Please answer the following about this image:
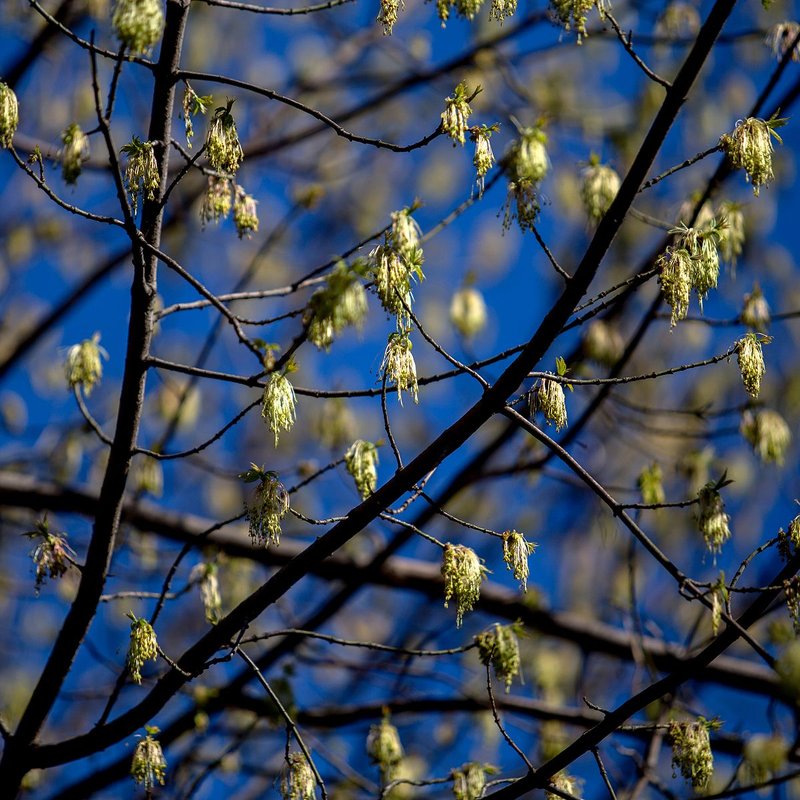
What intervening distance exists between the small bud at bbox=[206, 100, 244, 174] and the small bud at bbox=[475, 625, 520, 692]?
147 centimetres

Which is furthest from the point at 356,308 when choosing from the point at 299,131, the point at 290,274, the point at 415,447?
the point at 415,447

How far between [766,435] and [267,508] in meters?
1.92

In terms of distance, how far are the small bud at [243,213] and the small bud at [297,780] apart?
4.96 feet

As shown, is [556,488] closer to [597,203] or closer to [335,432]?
[335,432]

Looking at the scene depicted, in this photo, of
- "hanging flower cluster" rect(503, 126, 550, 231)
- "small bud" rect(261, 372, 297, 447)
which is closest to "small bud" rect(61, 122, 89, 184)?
"small bud" rect(261, 372, 297, 447)

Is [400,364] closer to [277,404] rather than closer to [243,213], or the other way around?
[277,404]

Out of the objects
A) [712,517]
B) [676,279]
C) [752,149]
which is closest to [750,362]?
[676,279]

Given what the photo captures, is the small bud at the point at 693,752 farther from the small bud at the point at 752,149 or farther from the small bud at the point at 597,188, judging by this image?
the small bud at the point at 597,188

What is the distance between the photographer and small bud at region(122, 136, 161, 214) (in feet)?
7.86

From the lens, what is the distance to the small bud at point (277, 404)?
2.35m

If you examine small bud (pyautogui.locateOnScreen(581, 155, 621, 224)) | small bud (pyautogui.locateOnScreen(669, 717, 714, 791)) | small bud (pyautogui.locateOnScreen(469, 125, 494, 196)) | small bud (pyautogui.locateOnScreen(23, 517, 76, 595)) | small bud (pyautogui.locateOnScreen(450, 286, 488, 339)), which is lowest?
small bud (pyautogui.locateOnScreen(669, 717, 714, 791))

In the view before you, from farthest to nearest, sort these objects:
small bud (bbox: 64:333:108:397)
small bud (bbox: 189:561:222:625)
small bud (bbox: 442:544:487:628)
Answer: small bud (bbox: 189:561:222:625), small bud (bbox: 64:333:108:397), small bud (bbox: 442:544:487:628)

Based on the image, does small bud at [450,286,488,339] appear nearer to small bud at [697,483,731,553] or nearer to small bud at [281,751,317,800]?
small bud at [697,483,731,553]

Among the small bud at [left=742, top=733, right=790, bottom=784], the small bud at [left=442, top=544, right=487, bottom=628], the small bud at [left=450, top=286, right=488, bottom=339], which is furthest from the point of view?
the small bud at [left=450, top=286, right=488, bottom=339]
